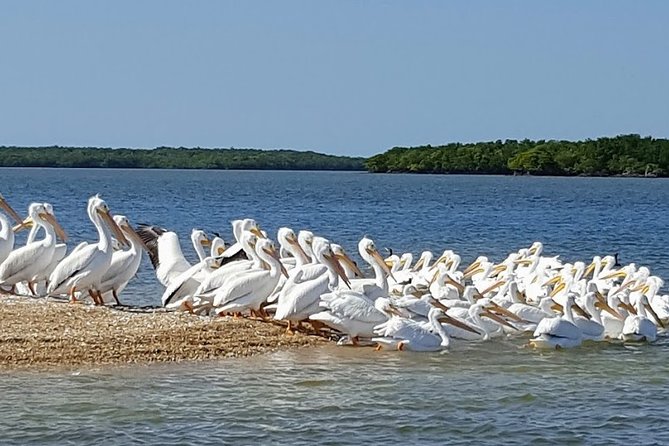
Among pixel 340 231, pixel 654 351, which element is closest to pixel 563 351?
pixel 654 351

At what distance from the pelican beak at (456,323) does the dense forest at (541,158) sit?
240 ft

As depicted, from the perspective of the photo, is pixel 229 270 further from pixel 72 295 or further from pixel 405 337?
pixel 405 337

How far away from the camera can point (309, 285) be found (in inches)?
388

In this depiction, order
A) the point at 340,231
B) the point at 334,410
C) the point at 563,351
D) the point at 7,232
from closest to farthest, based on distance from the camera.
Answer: the point at 334,410 < the point at 563,351 < the point at 7,232 < the point at 340,231

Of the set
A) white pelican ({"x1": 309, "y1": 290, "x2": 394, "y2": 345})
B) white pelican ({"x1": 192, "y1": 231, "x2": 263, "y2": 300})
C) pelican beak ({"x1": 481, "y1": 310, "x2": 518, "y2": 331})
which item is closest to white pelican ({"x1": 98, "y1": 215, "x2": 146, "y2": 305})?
white pelican ({"x1": 192, "y1": 231, "x2": 263, "y2": 300})

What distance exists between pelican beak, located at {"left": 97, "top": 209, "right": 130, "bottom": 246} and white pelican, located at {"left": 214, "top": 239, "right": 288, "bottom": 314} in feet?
5.70

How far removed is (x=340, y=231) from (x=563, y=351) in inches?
671

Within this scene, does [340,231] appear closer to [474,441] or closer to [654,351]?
[654,351]

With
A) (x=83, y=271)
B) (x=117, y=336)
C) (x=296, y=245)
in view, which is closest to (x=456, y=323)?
(x=296, y=245)

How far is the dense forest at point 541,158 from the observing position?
82.9m

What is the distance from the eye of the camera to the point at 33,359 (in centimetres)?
834

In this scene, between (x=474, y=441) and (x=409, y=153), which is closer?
(x=474, y=441)

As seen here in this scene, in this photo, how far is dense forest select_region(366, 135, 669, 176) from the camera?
82.9 m

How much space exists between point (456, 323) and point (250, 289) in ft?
5.75
